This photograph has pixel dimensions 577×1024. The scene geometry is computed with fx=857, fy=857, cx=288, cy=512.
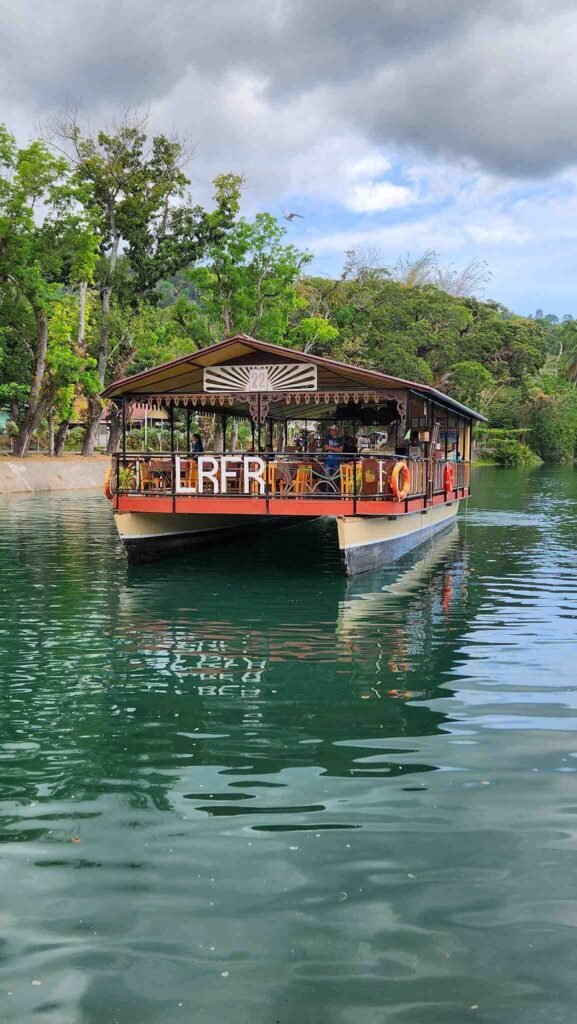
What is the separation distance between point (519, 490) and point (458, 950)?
41349 mm

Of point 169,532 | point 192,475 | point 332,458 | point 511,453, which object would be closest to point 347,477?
Result: point 332,458

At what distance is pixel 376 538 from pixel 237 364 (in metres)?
4.71

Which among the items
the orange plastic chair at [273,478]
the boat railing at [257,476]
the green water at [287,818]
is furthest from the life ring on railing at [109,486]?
the green water at [287,818]

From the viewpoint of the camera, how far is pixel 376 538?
668 inches

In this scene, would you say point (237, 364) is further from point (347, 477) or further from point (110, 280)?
point (110, 280)

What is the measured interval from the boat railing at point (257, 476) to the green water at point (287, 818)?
4.39 metres

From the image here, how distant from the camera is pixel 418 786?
6148 mm

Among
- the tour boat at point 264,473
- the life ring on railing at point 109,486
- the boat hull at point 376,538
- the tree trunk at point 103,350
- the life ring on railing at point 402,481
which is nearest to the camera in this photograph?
the boat hull at point 376,538

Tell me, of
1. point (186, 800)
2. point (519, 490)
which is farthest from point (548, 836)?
point (519, 490)

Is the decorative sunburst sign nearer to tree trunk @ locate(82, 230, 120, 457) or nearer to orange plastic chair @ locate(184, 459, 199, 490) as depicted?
orange plastic chair @ locate(184, 459, 199, 490)

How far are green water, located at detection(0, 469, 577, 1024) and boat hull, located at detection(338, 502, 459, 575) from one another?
3.24m

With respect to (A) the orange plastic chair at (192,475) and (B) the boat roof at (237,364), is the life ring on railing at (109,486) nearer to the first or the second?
(A) the orange plastic chair at (192,475)

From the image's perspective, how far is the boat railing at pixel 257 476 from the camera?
16.5 m

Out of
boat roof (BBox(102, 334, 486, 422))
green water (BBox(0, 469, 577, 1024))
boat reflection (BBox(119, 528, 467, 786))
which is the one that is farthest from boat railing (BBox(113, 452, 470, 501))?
green water (BBox(0, 469, 577, 1024))
